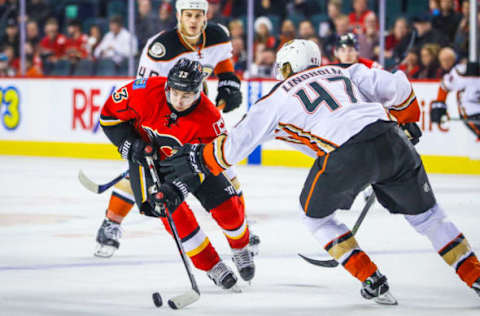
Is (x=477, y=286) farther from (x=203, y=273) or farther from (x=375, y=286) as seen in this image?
(x=203, y=273)

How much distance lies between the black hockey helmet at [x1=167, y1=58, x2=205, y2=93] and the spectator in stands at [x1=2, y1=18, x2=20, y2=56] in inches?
309

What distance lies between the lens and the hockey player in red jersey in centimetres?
395

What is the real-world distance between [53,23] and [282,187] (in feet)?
16.2

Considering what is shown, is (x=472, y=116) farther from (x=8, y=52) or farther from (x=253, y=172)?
(x=8, y=52)

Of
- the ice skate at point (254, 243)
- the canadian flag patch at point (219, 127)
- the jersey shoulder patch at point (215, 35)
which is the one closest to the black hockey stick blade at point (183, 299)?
the canadian flag patch at point (219, 127)

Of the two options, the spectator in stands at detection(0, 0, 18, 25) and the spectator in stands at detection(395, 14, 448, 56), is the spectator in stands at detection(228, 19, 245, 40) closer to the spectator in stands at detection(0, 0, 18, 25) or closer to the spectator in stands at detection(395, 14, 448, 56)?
the spectator in stands at detection(395, 14, 448, 56)

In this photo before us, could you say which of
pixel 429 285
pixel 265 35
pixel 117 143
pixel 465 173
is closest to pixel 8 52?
pixel 265 35

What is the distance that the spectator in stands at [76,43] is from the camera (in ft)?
37.7

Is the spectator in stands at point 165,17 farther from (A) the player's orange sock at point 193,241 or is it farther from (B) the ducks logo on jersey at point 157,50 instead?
(A) the player's orange sock at point 193,241

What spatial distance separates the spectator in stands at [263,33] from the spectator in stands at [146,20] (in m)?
1.10

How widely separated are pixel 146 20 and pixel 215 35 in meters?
4.99

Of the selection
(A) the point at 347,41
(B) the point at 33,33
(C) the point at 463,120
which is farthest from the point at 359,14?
(B) the point at 33,33

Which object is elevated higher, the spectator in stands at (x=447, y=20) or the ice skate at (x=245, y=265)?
the spectator in stands at (x=447, y=20)

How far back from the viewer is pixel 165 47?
538 cm
